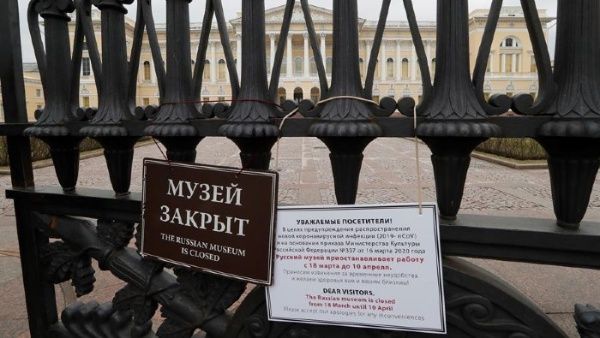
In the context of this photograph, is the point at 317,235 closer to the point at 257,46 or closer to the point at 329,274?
the point at 329,274

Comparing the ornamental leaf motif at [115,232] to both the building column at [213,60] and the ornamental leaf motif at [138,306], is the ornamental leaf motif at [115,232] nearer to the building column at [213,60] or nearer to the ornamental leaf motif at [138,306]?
the ornamental leaf motif at [138,306]

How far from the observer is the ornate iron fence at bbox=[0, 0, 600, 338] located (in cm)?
93

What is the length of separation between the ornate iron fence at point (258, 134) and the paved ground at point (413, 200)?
1163mm

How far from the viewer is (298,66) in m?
44.9

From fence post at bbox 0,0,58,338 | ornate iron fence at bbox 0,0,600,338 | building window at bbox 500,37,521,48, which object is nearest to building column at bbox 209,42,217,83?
fence post at bbox 0,0,58,338

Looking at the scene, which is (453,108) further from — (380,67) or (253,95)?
(380,67)

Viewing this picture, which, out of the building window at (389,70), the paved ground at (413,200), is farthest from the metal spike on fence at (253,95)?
the building window at (389,70)

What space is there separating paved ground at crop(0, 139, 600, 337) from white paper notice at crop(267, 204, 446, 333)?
1.92 meters

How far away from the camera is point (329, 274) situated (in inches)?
40.0

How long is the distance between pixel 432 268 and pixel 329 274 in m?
0.24

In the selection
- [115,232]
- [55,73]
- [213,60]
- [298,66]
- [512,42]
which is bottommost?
[115,232]

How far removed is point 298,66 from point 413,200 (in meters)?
40.2

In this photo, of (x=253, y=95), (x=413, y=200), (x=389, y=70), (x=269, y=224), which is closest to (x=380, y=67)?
(x=389, y=70)

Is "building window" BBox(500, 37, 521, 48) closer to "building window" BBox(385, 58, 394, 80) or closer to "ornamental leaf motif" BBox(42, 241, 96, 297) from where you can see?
"ornamental leaf motif" BBox(42, 241, 96, 297)
